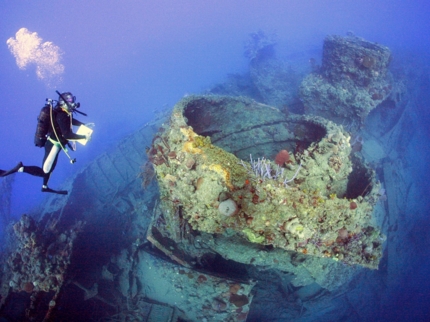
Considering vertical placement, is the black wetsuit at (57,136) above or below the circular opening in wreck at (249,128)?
below

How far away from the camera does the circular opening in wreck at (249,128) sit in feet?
24.0

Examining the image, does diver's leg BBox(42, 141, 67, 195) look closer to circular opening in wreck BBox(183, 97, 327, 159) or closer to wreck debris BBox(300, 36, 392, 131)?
circular opening in wreck BBox(183, 97, 327, 159)

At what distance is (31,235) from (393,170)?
44.8 ft

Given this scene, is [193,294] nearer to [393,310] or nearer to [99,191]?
[99,191]

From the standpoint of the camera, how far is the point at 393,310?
34.7 feet

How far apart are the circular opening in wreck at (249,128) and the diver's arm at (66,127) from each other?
3.22 m

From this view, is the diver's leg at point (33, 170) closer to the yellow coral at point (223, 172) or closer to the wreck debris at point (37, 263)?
the wreck debris at point (37, 263)

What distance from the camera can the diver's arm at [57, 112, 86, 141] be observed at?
15.1 feet

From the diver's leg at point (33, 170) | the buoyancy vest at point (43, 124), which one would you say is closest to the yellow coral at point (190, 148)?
the buoyancy vest at point (43, 124)

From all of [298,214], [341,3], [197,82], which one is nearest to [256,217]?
[298,214]

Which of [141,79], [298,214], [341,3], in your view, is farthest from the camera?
[341,3]

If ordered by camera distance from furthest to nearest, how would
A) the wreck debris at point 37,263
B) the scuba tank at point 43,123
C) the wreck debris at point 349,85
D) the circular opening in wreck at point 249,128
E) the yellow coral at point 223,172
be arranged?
1. the wreck debris at point 349,85
2. the circular opening in wreck at point 249,128
3. the wreck debris at point 37,263
4. the scuba tank at point 43,123
5. the yellow coral at point 223,172

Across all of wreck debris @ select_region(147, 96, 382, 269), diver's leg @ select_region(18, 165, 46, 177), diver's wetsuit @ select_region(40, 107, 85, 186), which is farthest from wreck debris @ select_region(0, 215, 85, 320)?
wreck debris @ select_region(147, 96, 382, 269)

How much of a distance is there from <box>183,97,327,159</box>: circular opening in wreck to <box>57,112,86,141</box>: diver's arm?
3.22 meters
